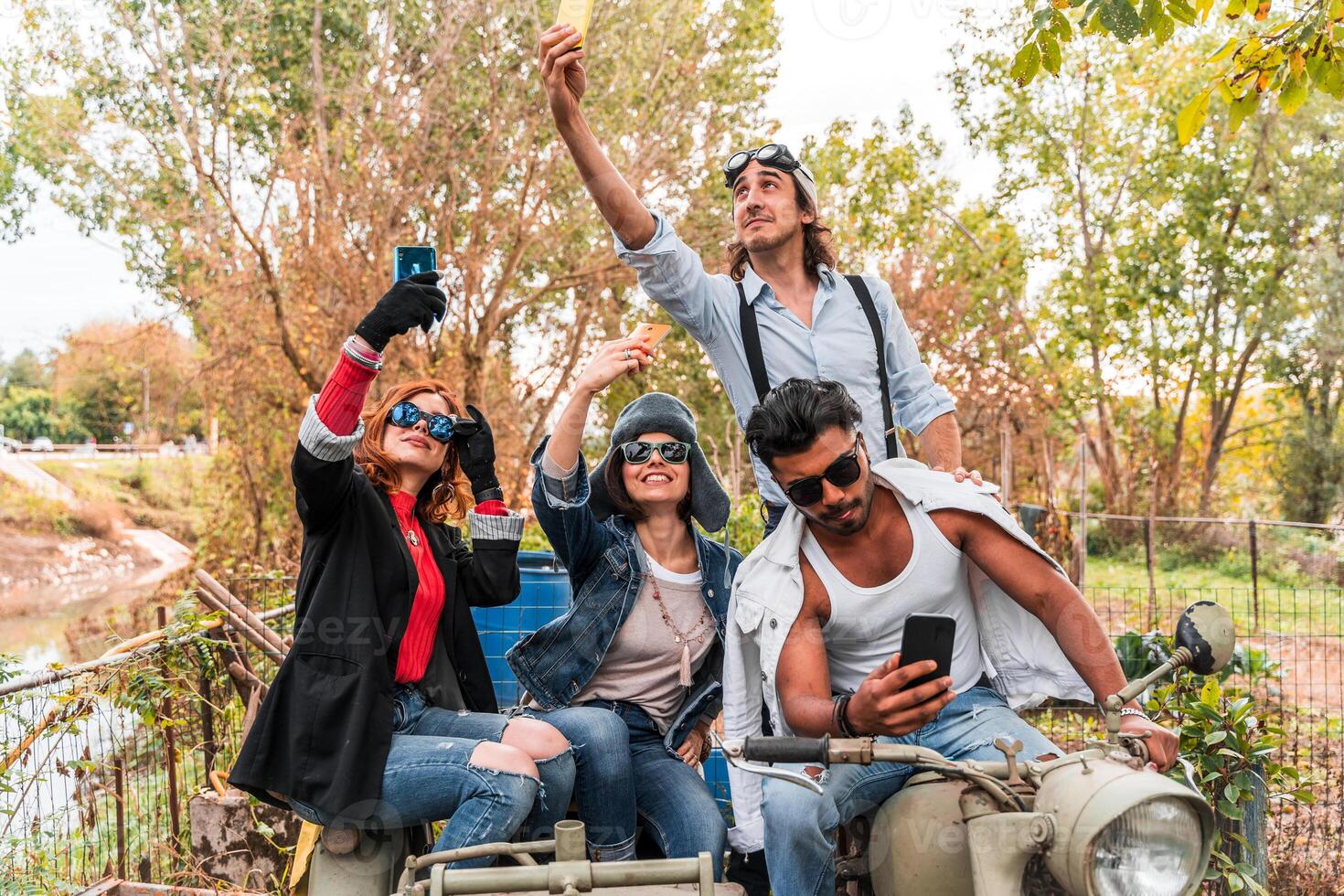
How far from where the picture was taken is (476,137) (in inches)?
422

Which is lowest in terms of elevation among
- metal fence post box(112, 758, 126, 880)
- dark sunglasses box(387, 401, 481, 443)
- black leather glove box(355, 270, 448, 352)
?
metal fence post box(112, 758, 126, 880)

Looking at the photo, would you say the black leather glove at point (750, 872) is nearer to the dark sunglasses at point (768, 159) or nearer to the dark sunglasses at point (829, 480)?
the dark sunglasses at point (829, 480)

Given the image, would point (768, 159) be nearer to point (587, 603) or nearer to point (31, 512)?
point (587, 603)

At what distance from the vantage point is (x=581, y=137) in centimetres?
269

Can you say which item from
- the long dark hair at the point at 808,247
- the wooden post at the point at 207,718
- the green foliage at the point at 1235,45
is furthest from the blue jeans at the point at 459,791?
the green foliage at the point at 1235,45

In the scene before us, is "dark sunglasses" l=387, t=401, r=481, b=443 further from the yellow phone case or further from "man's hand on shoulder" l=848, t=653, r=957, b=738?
"man's hand on shoulder" l=848, t=653, r=957, b=738

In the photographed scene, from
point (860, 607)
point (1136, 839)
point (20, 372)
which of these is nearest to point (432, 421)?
point (860, 607)

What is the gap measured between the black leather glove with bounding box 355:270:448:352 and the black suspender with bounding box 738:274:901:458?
0.81 metres

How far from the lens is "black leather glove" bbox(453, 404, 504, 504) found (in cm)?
315

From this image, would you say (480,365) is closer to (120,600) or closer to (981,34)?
(981,34)

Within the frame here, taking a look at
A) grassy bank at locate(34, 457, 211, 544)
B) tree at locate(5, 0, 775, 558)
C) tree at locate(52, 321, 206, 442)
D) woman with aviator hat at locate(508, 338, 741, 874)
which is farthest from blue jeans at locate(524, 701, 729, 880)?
grassy bank at locate(34, 457, 211, 544)

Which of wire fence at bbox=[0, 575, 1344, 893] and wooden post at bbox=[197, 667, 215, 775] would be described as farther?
wooden post at bbox=[197, 667, 215, 775]

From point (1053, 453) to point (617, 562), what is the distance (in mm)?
15004

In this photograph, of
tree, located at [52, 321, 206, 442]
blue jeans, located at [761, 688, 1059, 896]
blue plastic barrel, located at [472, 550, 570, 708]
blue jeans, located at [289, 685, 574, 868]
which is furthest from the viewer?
tree, located at [52, 321, 206, 442]
